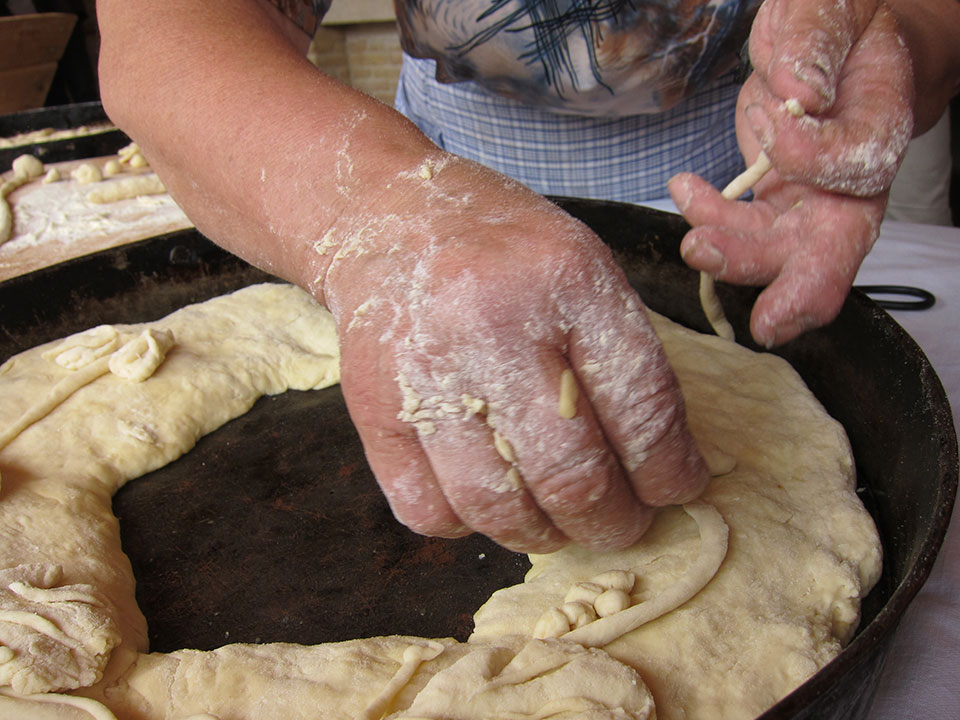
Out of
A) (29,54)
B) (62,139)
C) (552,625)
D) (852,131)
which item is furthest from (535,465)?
(29,54)

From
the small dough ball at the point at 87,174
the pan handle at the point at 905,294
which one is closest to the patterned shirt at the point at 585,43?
the pan handle at the point at 905,294

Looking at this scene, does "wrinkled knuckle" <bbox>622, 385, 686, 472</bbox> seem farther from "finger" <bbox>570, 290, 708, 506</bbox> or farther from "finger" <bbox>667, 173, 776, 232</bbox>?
"finger" <bbox>667, 173, 776, 232</bbox>

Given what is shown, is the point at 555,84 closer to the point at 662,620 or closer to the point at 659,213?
the point at 659,213

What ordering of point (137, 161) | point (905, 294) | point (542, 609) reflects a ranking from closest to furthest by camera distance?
point (542, 609)
point (905, 294)
point (137, 161)

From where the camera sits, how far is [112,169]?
2635 mm

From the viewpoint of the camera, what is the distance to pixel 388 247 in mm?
763

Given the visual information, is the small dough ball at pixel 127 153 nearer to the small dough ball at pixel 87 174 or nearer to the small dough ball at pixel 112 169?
the small dough ball at pixel 112 169

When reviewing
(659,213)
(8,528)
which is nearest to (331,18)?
(659,213)

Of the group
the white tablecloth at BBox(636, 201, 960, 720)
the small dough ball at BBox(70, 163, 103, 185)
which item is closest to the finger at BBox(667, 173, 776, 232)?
the white tablecloth at BBox(636, 201, 960, 720)

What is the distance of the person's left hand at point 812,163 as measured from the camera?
0.86 meters

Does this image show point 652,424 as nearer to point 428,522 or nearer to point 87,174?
point 428,522

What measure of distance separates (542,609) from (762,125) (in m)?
0.68

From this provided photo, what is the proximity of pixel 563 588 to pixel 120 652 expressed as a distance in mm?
597

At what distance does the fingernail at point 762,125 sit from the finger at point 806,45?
0.09 feet
